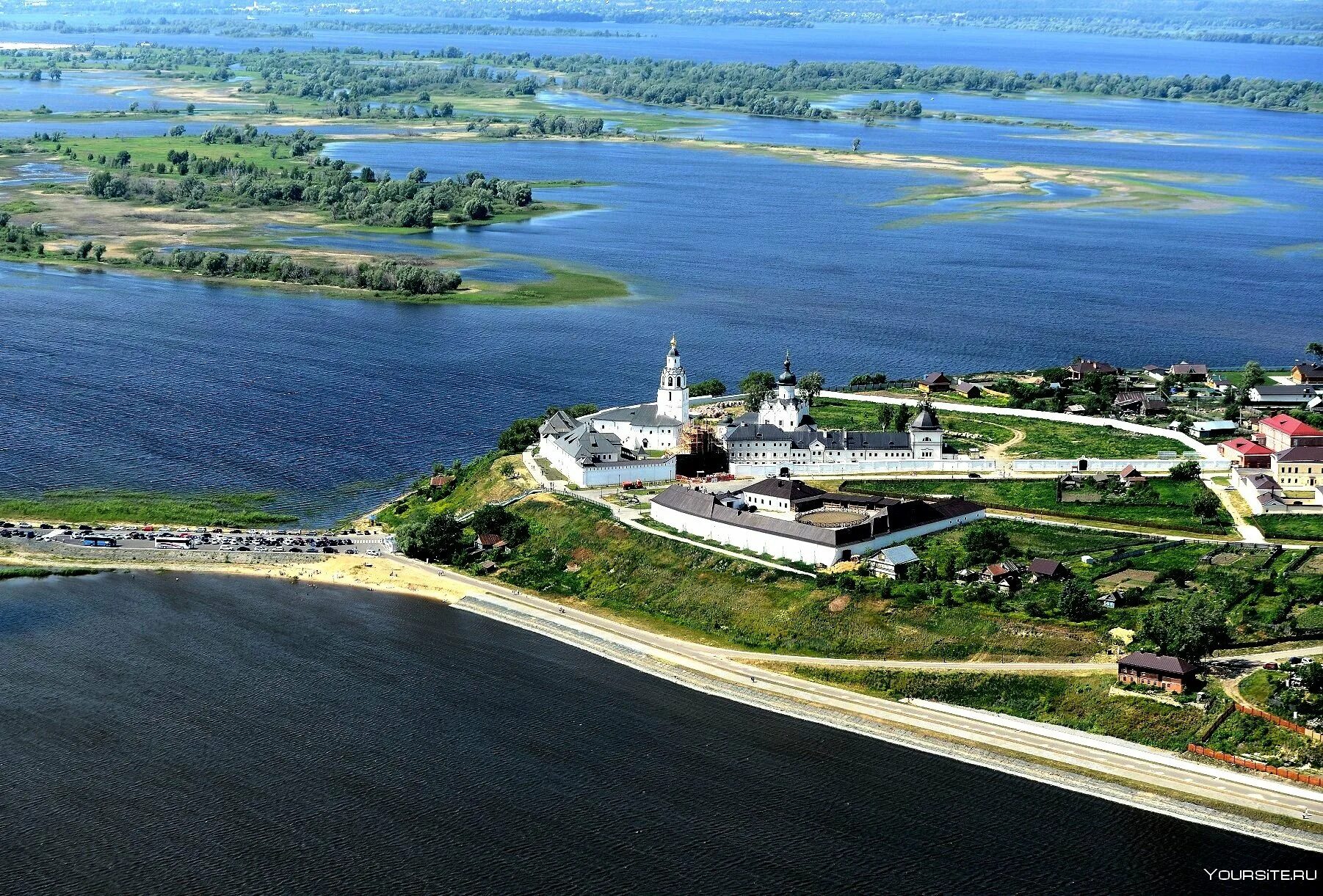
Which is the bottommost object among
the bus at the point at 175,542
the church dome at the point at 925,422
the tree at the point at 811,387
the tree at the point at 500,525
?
the bus at the point at 175,542

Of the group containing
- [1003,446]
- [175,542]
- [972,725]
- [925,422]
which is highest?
[925,422]

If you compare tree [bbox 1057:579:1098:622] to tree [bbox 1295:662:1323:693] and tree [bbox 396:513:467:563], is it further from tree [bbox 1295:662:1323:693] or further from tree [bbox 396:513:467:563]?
tree [bbox 396:513:467:563]

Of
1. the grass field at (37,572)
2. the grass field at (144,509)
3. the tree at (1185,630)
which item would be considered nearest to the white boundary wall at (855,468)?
the tree at (1185,630)

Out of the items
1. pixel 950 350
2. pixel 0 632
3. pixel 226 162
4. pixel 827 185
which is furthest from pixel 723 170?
pixel 0 632

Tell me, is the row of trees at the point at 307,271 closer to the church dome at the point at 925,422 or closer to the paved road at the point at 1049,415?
the paved road at the point at 1049,415

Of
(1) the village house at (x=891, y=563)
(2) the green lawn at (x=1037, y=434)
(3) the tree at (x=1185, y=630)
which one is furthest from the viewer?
(2) the green lawn at (x=1037, y=434)

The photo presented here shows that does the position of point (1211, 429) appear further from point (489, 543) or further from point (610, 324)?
point (610, 324)

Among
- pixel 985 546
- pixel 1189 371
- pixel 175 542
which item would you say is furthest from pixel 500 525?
pixel 1189 371
